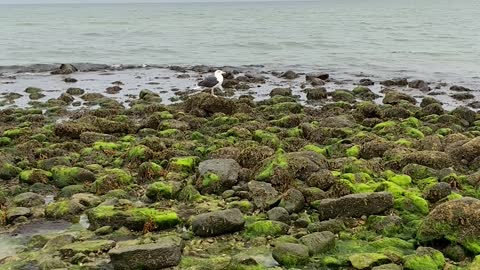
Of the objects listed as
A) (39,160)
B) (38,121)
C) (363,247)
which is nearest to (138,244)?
(363,247)

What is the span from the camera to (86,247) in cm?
780

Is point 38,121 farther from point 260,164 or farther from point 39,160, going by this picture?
point 260,164

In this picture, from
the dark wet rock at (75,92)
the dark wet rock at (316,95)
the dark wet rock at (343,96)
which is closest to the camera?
the dark wet rock at (343,96)

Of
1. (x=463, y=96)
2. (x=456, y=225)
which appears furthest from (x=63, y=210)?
(x=463, y=96)

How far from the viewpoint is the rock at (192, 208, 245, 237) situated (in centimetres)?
837

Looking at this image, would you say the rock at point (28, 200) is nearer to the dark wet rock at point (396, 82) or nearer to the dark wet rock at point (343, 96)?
the dark wet rock at point (343, 96)

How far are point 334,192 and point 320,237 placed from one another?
2.09 meters

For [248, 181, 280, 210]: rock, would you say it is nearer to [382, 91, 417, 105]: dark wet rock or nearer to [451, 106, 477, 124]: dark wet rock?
[451, 106, 477, 124]: dark wet rock

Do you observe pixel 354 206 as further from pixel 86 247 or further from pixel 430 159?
pixel 86 247

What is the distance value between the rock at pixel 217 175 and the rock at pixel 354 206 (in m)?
2.14

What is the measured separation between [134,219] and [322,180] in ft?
11.8

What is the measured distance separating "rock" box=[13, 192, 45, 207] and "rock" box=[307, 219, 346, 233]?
16.2ft

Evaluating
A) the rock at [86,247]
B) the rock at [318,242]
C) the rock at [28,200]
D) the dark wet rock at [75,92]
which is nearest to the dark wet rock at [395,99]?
the dark wet rock at [75,92]

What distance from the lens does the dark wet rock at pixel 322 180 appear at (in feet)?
33.6
